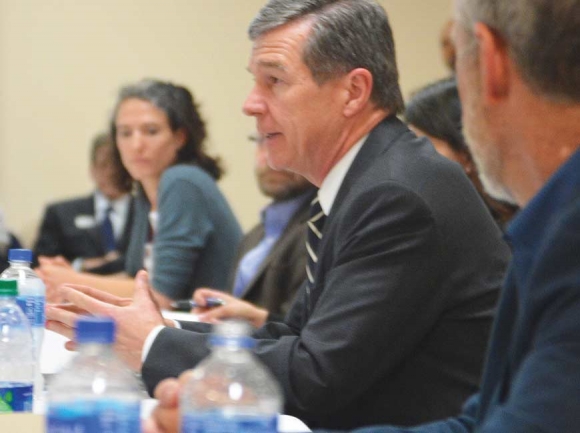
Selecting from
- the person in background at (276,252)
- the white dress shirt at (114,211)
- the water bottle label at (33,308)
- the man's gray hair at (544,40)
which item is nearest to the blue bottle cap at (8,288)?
the water bottle label at (33,308)

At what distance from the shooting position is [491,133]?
45.6 inches

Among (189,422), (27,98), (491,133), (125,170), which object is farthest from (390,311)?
(27,98)

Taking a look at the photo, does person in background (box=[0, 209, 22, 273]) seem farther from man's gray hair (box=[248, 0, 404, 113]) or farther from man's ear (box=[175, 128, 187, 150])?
man's gray hair (box=[248, 0, 404, 113])

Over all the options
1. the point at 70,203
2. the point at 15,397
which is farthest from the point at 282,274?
the point at 70,203

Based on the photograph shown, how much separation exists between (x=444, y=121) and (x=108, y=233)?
3585 mm

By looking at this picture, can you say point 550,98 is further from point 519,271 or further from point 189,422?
point 189,422

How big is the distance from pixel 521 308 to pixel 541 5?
12.9 inches

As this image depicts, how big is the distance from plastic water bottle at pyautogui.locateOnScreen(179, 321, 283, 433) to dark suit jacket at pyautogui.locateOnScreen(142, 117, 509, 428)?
55cm

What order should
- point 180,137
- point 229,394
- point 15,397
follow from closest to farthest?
point 229,394
point 15,397
point 180,137

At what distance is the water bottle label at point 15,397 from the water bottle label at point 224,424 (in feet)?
2.18

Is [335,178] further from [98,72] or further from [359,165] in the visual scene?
[98,72]

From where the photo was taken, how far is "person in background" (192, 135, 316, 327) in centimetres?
306

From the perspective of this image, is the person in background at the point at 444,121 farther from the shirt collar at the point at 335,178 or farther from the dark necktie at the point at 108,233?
the dark necktie at the point at 108,233

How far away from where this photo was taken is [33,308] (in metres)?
1.95
